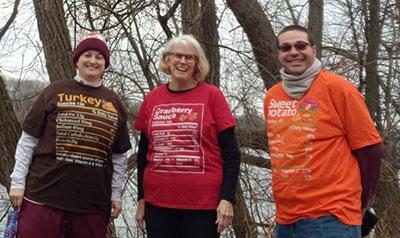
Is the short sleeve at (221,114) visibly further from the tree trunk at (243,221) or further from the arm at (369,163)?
the tree trunk at (243,221)

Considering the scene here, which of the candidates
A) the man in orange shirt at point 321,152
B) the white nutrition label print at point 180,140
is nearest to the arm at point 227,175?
the white nutrition label print at point 180,140

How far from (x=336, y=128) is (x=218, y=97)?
2.64 feet

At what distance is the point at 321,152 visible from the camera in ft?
10.0

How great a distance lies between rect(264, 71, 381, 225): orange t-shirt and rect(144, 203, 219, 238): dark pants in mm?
544

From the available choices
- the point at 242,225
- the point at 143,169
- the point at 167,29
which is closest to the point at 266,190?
the point at 242,225

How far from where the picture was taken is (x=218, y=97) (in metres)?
3.54

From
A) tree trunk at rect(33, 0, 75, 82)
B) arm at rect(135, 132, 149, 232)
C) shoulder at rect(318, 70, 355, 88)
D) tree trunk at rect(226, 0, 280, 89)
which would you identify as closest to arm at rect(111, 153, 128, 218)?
arm at rect(135, 132, 149, 232)

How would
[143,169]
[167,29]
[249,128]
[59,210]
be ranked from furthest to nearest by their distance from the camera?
[249,128], [167,29], [143,169], [59,210]

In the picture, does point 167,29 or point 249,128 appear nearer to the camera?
point 167,29

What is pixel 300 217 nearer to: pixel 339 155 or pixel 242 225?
pixel 339 155

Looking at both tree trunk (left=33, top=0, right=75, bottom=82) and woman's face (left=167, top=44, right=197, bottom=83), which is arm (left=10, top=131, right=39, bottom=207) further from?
tree trunk (left=33, top=0, right=75, bottom=82)

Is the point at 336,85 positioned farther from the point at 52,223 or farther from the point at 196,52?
the point at 52,223

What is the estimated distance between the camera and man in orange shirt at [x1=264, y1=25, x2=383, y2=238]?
3037 mm

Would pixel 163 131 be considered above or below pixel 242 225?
above
